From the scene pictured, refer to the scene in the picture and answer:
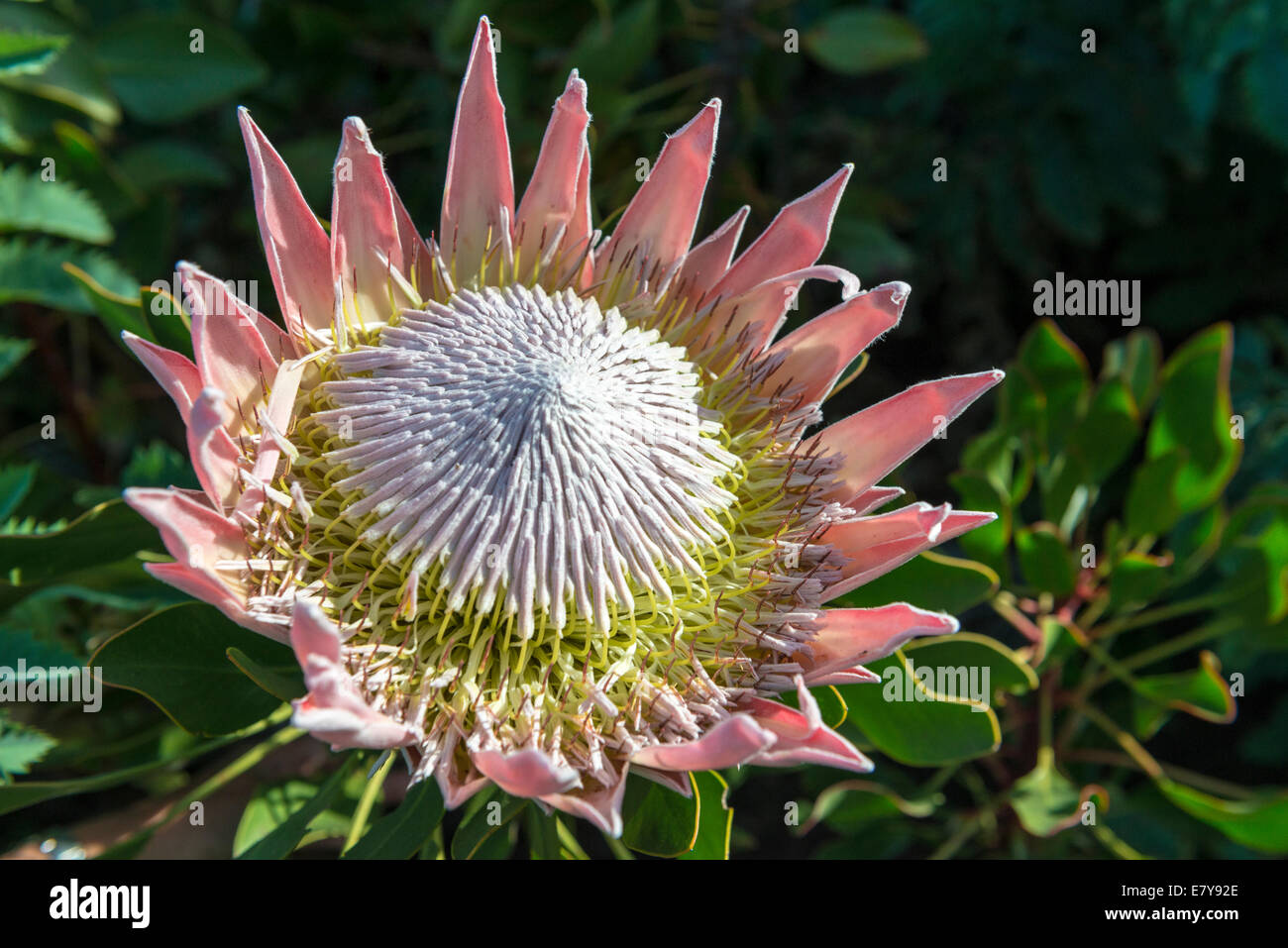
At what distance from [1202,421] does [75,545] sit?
2089 millimetres

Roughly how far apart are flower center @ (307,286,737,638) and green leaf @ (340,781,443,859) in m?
0.28

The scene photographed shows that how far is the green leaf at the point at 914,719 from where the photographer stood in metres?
1.48

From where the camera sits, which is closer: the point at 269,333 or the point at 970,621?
the point at 269,333

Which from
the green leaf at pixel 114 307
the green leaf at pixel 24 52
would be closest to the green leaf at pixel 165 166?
the green leaf at pixel 24 52

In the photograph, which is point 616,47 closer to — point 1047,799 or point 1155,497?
point 1155,497

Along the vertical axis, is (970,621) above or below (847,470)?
below

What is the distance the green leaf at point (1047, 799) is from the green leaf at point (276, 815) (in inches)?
47.6

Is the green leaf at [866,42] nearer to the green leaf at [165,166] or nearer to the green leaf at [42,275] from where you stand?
the green leaf at [165,166]

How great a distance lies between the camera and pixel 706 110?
56.6 inches
